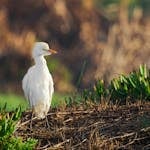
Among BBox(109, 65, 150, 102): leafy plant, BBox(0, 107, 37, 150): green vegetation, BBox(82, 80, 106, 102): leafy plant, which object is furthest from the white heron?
BBox(0, 107, 37, 150): green vegetation

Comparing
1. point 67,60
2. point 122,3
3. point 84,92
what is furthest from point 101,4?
point 84,92

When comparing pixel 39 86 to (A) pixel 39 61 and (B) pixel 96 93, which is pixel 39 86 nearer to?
(A) pixel 39 61

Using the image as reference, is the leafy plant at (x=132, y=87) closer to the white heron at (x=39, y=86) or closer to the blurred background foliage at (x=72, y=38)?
the white heron at (x=39, y=86)

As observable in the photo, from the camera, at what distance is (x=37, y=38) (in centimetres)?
3591

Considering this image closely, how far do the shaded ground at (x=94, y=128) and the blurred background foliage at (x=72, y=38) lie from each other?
17673 mm

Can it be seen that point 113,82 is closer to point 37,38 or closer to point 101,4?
point 37,38

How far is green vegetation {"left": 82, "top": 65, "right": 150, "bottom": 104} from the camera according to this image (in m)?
12.1

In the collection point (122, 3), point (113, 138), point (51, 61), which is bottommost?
point (113, 138)

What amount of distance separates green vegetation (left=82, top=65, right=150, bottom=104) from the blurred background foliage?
641 inches

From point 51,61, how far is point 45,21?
4827 millimetres

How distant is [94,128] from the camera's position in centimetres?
1050

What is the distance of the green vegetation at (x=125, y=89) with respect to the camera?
12.1 meters

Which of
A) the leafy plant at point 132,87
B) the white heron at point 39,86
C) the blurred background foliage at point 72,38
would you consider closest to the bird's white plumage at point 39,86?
the white heron at point 39,86

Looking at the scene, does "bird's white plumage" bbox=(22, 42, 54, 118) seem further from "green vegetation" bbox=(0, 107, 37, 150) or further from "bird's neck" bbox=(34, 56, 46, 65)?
"green vegetation" bbox=(0, 107, 37, 150)
